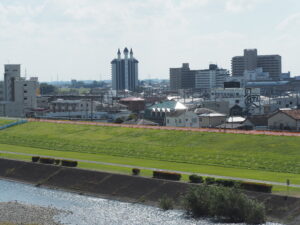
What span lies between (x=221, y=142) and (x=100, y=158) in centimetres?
1329

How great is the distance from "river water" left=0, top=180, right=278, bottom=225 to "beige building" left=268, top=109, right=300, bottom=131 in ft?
126

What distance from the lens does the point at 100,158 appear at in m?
61.0

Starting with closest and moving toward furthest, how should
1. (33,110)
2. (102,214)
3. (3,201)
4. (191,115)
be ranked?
(102,214) < (3,201) < (191,115) < (33,110)

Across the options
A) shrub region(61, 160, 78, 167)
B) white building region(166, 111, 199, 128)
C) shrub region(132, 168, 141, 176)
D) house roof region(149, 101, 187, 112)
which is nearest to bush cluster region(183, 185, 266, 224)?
shrub region(132, 168, 141, 176)

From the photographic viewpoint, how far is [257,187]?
131 feet

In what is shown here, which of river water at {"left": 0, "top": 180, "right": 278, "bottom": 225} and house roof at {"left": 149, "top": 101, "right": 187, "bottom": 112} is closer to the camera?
river water at {"left": 0, "top": 180, "right": 278, "bottom": 225}

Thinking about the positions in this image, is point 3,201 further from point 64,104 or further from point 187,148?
point 64,104

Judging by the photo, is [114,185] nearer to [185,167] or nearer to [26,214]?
[185,167]

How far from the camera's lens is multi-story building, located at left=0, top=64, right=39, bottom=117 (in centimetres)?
12888

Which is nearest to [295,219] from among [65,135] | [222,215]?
[222,215]

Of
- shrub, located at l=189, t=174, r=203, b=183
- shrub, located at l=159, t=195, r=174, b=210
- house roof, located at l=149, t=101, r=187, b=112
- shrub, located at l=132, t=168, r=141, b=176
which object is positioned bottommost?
shrub, located at l=159, t=195, r=174, b=210

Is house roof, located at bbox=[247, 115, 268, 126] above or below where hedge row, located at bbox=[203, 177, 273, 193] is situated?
above

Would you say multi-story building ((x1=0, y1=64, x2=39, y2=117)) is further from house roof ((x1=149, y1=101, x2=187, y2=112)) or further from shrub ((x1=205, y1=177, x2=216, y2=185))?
shrub ((x1=205, y1=177, x2=216, y2=185))

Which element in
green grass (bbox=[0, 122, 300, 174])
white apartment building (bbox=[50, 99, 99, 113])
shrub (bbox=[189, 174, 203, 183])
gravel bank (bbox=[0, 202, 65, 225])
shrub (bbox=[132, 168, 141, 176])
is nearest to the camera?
gravel bank (bbox=[0, 202, 65, 225])
